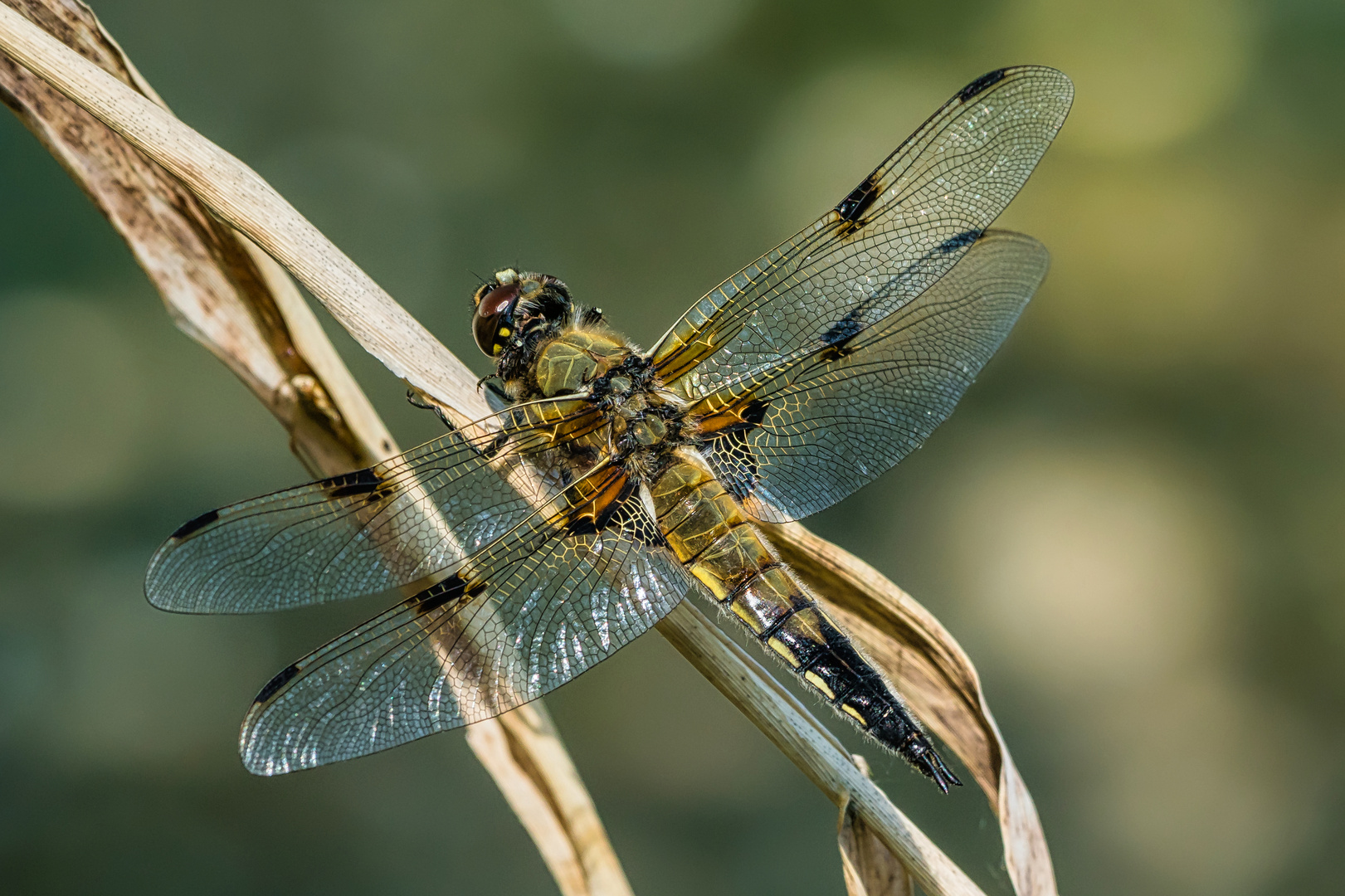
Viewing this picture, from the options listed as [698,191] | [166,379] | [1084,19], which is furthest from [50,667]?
[1084,19]

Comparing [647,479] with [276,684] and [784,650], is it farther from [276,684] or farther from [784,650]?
[276,684]

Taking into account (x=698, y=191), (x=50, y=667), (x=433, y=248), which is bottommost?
(x=50, y=667)

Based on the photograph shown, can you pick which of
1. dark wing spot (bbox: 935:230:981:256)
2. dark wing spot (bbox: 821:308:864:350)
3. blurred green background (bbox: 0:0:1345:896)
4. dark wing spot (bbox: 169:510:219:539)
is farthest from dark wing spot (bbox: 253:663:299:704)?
blurred green background (bbox: 0:0:1345:896)

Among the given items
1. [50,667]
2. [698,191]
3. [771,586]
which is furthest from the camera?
[698,191]

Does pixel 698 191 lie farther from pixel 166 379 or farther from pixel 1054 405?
pixel 166 379

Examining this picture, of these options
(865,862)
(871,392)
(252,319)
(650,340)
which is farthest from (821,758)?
(650,340)

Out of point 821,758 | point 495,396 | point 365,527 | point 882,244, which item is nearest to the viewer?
point 821,758

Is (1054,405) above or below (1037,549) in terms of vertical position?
above
